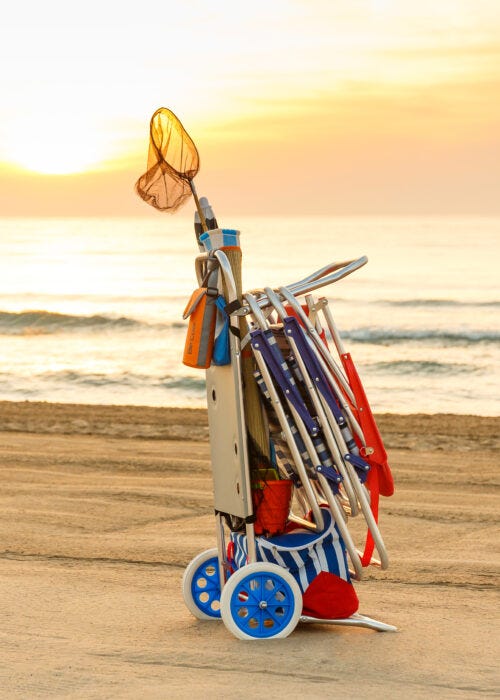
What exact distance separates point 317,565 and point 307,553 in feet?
0.23

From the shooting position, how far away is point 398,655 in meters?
4.61

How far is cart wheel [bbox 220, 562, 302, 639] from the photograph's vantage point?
478cm

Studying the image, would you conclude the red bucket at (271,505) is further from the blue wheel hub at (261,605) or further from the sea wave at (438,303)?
the sea wave at (438,303)

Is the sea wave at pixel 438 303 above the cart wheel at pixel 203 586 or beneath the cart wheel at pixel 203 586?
above

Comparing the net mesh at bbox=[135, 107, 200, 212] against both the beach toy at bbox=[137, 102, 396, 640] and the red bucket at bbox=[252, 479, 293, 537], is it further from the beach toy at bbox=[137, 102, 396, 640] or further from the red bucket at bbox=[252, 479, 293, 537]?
the red bucket at bbox=[252, 479, 293, 537]

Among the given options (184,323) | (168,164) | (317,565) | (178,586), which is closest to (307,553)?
(317,565)

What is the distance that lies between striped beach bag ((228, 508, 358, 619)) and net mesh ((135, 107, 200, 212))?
1.69 m

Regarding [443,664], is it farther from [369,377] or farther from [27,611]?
[369,377]

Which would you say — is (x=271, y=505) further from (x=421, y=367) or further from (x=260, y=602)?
(x=421, y=367)

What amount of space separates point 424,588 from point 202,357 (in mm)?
2285

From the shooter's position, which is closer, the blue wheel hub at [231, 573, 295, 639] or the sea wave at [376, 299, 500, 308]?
the blue wheel hub at [231, 573, 295, 639]

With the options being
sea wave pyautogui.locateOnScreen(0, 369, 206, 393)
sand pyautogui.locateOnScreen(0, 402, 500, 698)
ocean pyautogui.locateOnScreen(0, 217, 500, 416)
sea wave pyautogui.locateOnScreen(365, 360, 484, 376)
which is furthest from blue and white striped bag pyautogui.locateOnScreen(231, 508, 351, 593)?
sea wave pyautogui.locateOnScreen(365, 360, 484, 376)

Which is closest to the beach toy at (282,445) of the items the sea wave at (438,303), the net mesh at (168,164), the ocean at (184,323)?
the net mesh at (168,164)

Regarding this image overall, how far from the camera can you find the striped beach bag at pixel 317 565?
16.2ft
